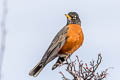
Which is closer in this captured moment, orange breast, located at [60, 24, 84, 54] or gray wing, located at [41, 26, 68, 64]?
gray wing, located at [41, 26, 68, 64]

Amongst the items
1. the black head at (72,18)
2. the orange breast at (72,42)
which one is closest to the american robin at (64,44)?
the orange breast at (72,42)

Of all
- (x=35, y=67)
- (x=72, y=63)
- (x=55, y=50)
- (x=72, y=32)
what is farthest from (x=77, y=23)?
(x=72, y=63)

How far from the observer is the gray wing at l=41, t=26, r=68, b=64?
721 cm

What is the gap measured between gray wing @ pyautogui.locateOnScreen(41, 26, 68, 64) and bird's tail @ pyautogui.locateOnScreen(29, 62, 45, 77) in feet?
0.47

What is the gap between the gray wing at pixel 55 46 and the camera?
7.21 metres

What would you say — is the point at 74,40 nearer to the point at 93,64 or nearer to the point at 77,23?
the point at 77,23

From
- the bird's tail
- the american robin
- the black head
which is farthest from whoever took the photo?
the black head

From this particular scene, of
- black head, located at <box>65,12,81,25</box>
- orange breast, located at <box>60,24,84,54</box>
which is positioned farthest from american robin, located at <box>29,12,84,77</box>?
black head, located at <box>65,12,81,25</box>

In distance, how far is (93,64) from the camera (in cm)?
477

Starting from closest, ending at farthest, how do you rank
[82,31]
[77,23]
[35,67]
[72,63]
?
[72,63]
[35,67]
[82,31]
[77,23]

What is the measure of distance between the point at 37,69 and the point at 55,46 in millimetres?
932

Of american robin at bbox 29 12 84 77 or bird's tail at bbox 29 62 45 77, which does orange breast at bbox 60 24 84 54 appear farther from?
bird's tail at bbox 29 62 45 77

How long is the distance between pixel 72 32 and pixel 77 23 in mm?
780

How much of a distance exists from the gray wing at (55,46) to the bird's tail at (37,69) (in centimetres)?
14
